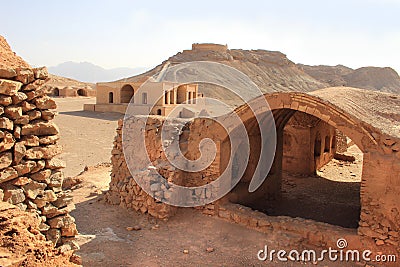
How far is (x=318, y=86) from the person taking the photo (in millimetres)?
66688

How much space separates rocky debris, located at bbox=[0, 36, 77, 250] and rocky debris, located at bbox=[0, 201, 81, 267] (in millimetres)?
275

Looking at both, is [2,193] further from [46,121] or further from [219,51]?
[219,51]

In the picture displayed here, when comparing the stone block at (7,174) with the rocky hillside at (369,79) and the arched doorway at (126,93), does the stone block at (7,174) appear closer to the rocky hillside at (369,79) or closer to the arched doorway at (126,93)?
the arched doorway at (126,93)

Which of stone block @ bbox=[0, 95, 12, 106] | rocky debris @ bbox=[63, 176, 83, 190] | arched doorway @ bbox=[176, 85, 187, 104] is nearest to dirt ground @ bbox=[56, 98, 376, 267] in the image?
rocky debris @ bbox=[63, 176, 83, 190]

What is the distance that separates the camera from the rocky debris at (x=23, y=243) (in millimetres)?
3598

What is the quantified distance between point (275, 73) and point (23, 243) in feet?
214

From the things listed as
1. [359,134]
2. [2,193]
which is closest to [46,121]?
[2,193]

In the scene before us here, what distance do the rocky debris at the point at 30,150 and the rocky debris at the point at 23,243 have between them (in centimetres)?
27

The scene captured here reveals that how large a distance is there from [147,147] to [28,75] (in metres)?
6.23

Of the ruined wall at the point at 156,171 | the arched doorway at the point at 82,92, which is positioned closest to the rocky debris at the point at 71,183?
the ruined wall at the point at 156,171

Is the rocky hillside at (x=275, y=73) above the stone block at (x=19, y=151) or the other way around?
above

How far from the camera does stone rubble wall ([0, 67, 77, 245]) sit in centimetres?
418

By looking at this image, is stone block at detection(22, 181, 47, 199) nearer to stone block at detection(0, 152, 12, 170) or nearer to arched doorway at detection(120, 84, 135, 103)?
stone block at detection(0, 152, 12, 170)

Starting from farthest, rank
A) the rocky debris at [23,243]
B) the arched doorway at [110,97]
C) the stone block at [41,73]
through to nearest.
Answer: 1. the arched doorway at [110,97]
2. the stone block at [41,73]
3. the rocky debris at [23,243]
